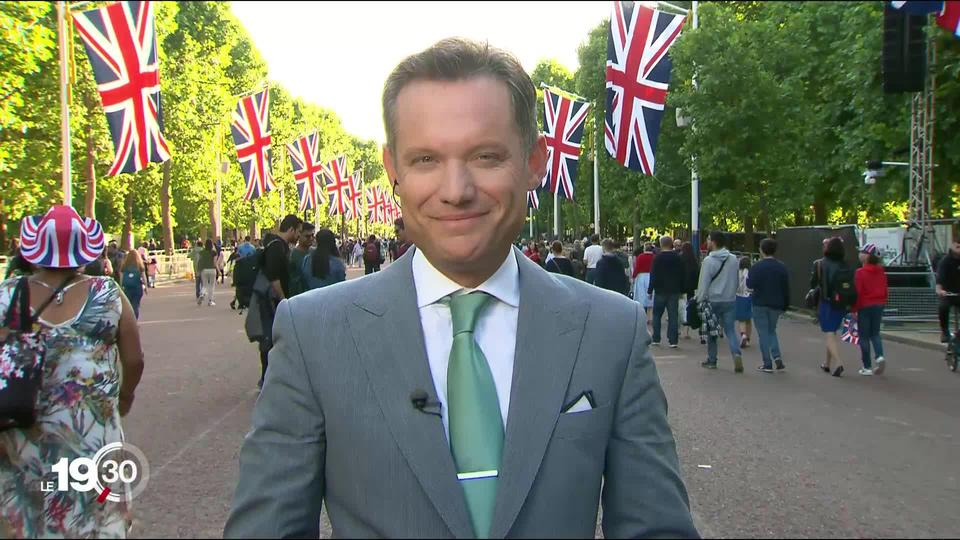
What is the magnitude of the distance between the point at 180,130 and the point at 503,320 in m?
43.4

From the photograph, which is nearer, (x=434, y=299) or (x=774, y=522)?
(x=434, y=299)

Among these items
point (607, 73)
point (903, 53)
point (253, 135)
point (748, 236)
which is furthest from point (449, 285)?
point (253, 135)

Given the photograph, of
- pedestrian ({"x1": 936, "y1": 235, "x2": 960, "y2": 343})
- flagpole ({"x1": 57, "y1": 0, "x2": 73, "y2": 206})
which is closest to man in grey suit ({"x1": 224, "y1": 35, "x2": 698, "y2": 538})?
pedestrian ({"x1": 936, "y1": 235, "x2": 960, "y2": 343})

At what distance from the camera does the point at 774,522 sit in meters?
5.48

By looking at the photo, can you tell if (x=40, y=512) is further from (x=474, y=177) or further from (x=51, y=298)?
(x=474, y=177)

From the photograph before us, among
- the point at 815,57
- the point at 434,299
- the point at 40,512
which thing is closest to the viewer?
the point at 434,299

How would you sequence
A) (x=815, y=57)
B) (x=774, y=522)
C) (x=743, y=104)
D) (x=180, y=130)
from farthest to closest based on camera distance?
(x=180, y=130)
(x=815, y=57)
(x=743, y=104)
(x=774, y=522)

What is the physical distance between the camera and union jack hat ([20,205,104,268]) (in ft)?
14.5

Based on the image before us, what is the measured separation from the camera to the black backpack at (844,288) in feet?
41.0

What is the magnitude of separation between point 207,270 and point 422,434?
2499cm

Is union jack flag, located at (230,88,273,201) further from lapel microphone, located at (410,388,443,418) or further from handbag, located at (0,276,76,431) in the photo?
lapel microphone, located at (410,388,443,418)

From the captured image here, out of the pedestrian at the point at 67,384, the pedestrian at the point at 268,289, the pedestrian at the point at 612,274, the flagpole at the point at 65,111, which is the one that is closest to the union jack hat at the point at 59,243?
the pedestrian at the point at 67,384

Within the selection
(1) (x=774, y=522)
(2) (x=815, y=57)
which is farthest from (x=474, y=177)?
(2) (x=815, y=57)

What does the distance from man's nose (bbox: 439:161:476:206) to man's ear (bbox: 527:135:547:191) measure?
0.61 ft
